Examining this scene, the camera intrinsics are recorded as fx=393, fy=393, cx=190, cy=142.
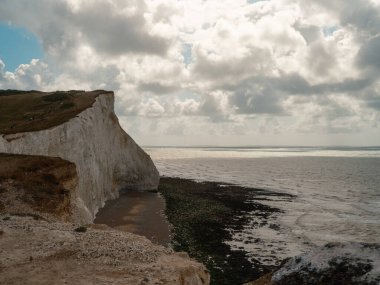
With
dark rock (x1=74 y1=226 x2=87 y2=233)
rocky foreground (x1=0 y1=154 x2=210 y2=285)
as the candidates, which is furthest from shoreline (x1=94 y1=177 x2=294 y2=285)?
rocky foreground (x1=0 y1=154 x2=210 y2=285)

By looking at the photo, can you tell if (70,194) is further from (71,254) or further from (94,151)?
(94,151)

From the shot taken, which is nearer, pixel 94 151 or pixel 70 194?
pixel 70 194

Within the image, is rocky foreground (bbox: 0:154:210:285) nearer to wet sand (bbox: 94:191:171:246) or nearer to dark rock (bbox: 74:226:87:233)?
dark rock (bbox: 74:226:87:233)

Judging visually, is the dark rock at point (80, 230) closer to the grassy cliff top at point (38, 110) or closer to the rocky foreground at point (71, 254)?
the rocky foreground at point (71, 254)

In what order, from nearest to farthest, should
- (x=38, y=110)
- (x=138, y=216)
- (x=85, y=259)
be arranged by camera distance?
(x=85, y=259)
(x=138, y=216)
(x=38, y=110)

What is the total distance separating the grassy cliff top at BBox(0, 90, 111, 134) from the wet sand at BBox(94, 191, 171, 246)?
10.3 metres

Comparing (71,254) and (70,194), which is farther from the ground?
(70,194)

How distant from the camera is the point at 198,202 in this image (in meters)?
52.0

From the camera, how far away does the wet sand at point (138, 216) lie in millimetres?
33281

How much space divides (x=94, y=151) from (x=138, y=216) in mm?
8575

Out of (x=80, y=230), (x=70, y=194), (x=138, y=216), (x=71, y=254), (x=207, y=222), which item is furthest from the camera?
(x=207, y=222)

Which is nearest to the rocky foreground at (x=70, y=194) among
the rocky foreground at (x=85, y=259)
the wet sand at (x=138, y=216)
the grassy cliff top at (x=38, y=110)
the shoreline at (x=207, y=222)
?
the rocky foreground at (x=85, y=259)

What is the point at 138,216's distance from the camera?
39.2 meters

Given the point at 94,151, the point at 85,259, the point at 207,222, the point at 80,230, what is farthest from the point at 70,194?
the point at 207,222
